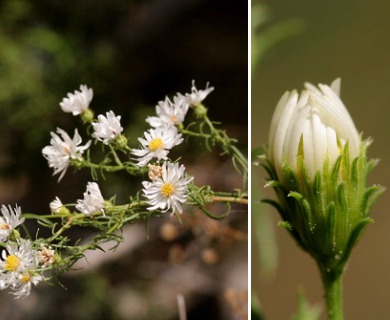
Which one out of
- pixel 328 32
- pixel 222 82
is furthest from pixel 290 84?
pixel 222 82

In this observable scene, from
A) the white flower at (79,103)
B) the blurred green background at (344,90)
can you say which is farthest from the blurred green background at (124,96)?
the white flower at (79,103)

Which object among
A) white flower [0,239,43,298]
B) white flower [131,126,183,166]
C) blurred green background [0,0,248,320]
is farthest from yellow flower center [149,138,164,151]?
blurred green background [0,0,248,320]

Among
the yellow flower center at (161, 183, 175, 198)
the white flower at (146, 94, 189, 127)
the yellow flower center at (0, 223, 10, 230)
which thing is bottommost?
the yellow flower center at (0, 223, 10, 230)

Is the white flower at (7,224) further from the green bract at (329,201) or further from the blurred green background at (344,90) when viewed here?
the blurred green background at (344,90)

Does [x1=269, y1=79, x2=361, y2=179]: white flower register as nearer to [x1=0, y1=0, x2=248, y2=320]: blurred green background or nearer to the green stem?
the green stem

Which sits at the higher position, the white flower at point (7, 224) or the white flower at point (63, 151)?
the white flower at point (63, 151)
